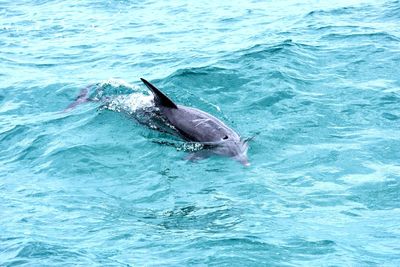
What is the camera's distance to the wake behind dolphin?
41.8ft

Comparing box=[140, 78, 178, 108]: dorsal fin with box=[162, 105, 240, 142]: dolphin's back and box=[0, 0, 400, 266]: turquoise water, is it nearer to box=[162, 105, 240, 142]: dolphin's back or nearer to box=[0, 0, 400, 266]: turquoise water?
box=[162, 105, 240, 142]: dolphin's back

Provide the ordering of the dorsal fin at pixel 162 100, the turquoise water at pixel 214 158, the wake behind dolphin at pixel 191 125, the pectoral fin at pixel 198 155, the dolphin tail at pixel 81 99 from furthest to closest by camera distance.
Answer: the dolphin tail at pixel 81 99 < the dorsal fin at pixel 162 100 < the wake behind dolphin at pixel 191 125 < the pectoral fin at pixel 198 155 < the turquoise water at pixel 214 158

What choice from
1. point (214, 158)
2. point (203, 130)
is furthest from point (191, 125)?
point (214, 158)

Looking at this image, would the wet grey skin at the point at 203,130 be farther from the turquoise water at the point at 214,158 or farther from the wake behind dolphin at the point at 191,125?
the turquoise water at the point at 214,158

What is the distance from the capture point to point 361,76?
54.6ft

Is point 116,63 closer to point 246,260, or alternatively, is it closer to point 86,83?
point 86,83

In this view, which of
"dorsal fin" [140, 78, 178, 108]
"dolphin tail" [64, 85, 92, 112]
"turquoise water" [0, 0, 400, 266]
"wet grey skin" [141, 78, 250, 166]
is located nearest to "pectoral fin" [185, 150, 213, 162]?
"wet grey skin" [141, 78, 250, 166]

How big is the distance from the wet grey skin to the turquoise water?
29cm

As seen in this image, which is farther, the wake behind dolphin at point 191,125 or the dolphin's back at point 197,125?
the dolphin's back at point 197,125

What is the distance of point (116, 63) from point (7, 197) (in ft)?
30.0

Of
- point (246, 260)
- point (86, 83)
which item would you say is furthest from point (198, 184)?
point (86, 83)

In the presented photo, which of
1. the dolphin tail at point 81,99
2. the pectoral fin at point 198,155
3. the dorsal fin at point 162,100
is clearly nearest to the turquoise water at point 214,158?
the pectoral fin at point 198,155

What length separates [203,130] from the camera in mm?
13133

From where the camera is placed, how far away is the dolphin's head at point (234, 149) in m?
12.5
